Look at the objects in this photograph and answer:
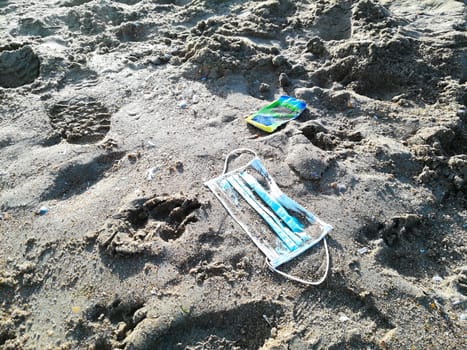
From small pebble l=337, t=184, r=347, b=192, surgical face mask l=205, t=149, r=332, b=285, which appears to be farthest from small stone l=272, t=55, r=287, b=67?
small pebble l=337, t=184, r=347, b=192

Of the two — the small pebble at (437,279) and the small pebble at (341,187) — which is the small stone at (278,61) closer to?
the small pebble at (341,187)

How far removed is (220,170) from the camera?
2758 mm

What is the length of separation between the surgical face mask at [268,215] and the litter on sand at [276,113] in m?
Result: 0.38

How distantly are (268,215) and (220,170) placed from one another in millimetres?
Answer: 523

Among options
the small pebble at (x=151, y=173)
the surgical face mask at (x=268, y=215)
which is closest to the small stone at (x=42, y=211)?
the small pebble at (x=151, y=173)

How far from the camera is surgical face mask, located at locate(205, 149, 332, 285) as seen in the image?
7.50ft

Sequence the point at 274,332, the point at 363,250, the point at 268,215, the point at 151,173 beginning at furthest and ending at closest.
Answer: the point at 151,173
the point at 268,215
the point at 363,250
the point at 274,332

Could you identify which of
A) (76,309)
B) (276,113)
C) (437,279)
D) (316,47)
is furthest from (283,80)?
(76,309)

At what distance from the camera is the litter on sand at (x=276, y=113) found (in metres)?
3.04

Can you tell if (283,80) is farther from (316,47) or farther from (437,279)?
(437,279)

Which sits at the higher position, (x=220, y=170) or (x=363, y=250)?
(x=220, y=170)

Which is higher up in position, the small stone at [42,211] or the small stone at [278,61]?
the small stone at [278,61]

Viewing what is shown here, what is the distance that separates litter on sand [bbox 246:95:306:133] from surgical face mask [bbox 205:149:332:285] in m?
0.38

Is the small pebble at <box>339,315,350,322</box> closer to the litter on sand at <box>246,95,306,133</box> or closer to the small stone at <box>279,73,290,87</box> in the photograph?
the litter on sand at <box>246,95,306,133</box>
